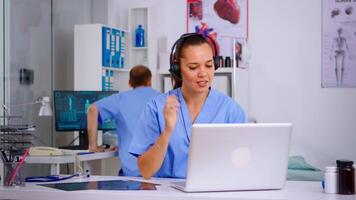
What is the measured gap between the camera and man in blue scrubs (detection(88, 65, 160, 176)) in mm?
4117

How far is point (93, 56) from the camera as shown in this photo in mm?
5129

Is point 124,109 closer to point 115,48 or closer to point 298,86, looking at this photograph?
point 115,48

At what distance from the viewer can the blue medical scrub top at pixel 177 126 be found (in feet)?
7.36

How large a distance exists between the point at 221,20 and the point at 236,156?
3.83 m

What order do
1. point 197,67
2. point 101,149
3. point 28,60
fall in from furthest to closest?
point 28,60 → point 101,149 → point 197,67

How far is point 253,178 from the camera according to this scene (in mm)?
1926

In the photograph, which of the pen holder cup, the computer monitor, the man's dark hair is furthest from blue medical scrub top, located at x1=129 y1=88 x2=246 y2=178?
the computer monitor

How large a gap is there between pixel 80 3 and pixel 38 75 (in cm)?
102

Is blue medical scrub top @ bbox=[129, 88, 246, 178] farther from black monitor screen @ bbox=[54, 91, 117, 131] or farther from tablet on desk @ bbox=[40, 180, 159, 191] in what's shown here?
black monitor screen @ bbox=[54, 91, 117, 131]

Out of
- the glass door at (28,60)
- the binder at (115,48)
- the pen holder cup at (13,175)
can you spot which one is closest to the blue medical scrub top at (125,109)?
→ the glass door at (28,60)

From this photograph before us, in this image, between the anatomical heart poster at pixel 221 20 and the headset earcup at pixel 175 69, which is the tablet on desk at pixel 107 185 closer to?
the headset earcup at pixel 175 69

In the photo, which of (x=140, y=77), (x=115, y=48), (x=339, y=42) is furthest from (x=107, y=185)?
(x=339, y=42)

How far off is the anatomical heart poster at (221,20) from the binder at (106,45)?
86cm

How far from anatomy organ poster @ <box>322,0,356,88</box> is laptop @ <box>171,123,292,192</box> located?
346 centimetres
